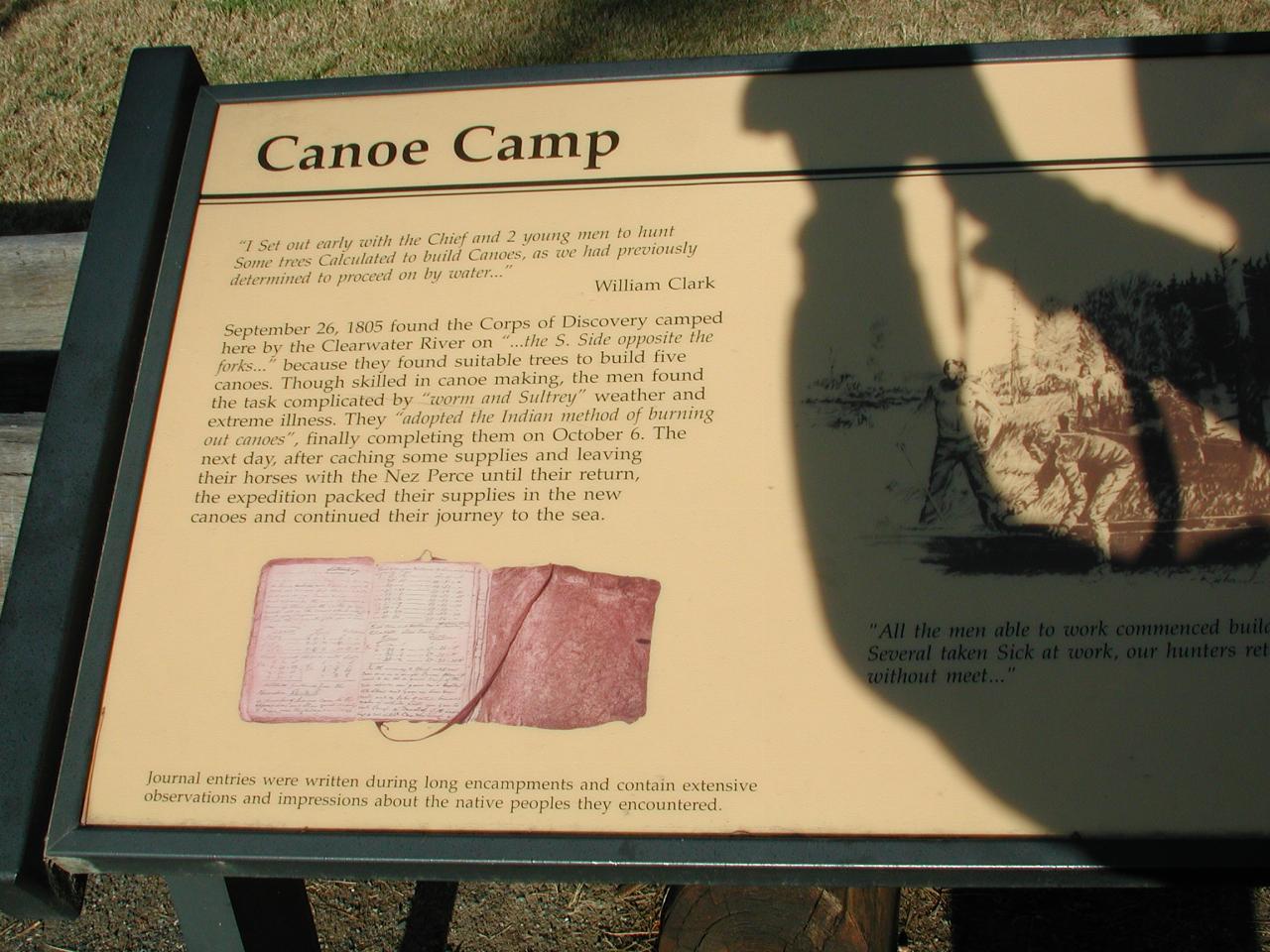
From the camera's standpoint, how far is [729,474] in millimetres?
1392

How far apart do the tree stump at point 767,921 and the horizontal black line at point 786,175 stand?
107 centimetres

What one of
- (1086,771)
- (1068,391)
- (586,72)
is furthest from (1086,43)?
(1086,771)

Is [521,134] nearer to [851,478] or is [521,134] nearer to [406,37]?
[851,478]

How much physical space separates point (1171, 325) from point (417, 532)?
1066mm

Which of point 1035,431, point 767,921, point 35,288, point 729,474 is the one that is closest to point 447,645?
point 729,474

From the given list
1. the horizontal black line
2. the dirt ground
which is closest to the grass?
the horizontal black line

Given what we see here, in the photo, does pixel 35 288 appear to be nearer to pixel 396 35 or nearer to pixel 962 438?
pixel 396 35

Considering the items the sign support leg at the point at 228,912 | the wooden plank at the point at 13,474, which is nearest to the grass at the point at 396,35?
the wooden plank at the point at 13,474

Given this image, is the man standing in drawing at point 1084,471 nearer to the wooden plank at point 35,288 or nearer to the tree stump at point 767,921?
the tree stump at point 767,921

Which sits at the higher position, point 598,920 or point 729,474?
point 729,474

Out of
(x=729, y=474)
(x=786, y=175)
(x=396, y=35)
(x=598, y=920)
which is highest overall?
(x=396, y=35)

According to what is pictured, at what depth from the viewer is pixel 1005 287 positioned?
1466 millimetres

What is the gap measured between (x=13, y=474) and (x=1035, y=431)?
5.63 ft

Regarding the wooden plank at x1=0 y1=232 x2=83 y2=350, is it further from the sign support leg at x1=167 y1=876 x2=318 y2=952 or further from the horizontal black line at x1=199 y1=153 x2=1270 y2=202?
the sign support leg at x1=167 y1=876 x2=318 y2=952
